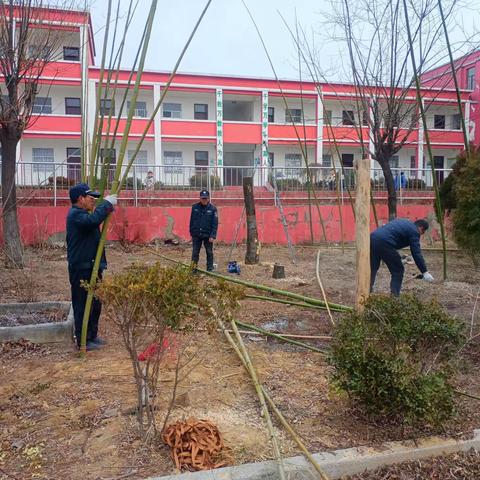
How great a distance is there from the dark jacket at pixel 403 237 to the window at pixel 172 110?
2522 centimetres

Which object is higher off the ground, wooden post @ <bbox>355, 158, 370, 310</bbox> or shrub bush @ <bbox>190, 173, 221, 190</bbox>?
shrub bush @ <bbox>190, 173, 221, 190</bbox>

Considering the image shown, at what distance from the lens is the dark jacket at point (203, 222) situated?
28.3ft

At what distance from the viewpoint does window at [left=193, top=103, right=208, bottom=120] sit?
98.4ft

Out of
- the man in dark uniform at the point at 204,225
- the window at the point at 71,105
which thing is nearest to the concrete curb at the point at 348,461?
the man in dark uniform at the point at 204,225

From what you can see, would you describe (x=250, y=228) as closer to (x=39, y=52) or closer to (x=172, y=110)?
(x=39, y=52)

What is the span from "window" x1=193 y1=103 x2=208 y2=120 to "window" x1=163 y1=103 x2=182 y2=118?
962 mm

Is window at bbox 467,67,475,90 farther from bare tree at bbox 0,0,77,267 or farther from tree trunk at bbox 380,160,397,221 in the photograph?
bare tree at bbox 0,0,77,267

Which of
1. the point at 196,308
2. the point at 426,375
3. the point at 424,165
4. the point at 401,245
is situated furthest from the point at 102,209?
the point at 424,165

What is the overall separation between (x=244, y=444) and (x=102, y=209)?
2233 mm

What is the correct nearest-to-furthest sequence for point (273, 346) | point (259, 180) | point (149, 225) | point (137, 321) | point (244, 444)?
point (137, 321) → point (244, 444) → point (273, 346) → point (149, 225) → point (259, 180)

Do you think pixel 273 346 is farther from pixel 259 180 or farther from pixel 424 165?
pixel 424 165

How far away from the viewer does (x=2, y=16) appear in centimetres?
650

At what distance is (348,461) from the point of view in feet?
8.45

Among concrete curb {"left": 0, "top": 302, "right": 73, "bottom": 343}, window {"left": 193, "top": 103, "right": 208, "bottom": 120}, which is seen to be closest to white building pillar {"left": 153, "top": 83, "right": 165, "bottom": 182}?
window {"left": 193, "top": 103, "right": 208, "bottom": 120}
